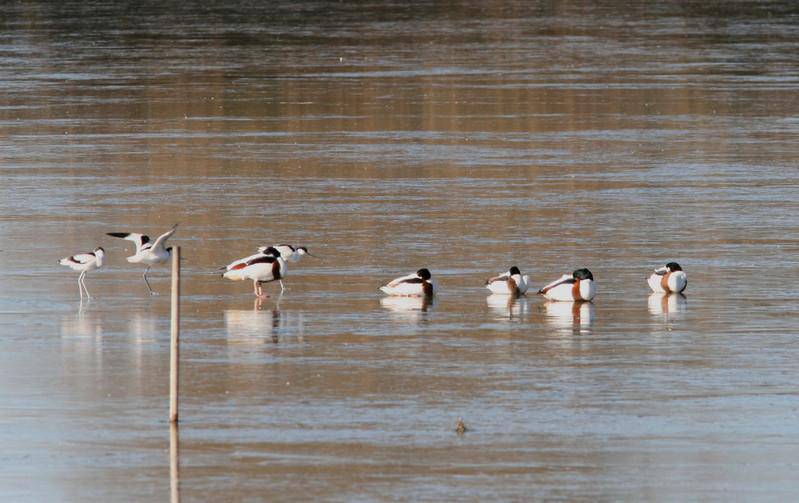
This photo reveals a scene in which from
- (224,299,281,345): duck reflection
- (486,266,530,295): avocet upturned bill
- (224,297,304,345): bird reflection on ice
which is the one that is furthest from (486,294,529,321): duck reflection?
(224,299,281,345): duck reflection

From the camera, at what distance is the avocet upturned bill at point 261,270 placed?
54.0ft

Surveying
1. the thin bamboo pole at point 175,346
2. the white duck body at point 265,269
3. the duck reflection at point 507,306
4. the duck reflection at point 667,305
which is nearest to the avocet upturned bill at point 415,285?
the duck reflection at point 507,306

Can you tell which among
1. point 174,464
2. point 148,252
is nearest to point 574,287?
point 148,252

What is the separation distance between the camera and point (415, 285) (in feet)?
53.0

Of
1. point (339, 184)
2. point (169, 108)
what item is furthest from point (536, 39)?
point (339, 184)

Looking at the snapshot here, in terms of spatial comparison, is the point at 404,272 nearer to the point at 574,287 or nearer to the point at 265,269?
the point at 265,269

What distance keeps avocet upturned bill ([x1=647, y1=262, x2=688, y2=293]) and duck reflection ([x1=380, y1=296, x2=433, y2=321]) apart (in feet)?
6.35

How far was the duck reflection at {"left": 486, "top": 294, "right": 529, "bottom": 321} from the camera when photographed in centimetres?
1574

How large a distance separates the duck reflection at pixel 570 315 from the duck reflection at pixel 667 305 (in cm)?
53

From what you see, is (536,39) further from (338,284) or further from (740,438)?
(740,438)

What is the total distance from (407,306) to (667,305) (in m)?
2.18

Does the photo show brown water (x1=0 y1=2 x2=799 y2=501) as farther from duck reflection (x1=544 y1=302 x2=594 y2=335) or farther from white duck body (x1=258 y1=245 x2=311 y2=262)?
white duck body (x1=258 y1=245 x2=311 y2=262)

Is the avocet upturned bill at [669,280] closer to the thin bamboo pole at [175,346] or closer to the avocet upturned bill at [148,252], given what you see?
the avocet upturned bill at [148,252]

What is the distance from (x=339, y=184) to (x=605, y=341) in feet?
29.6
